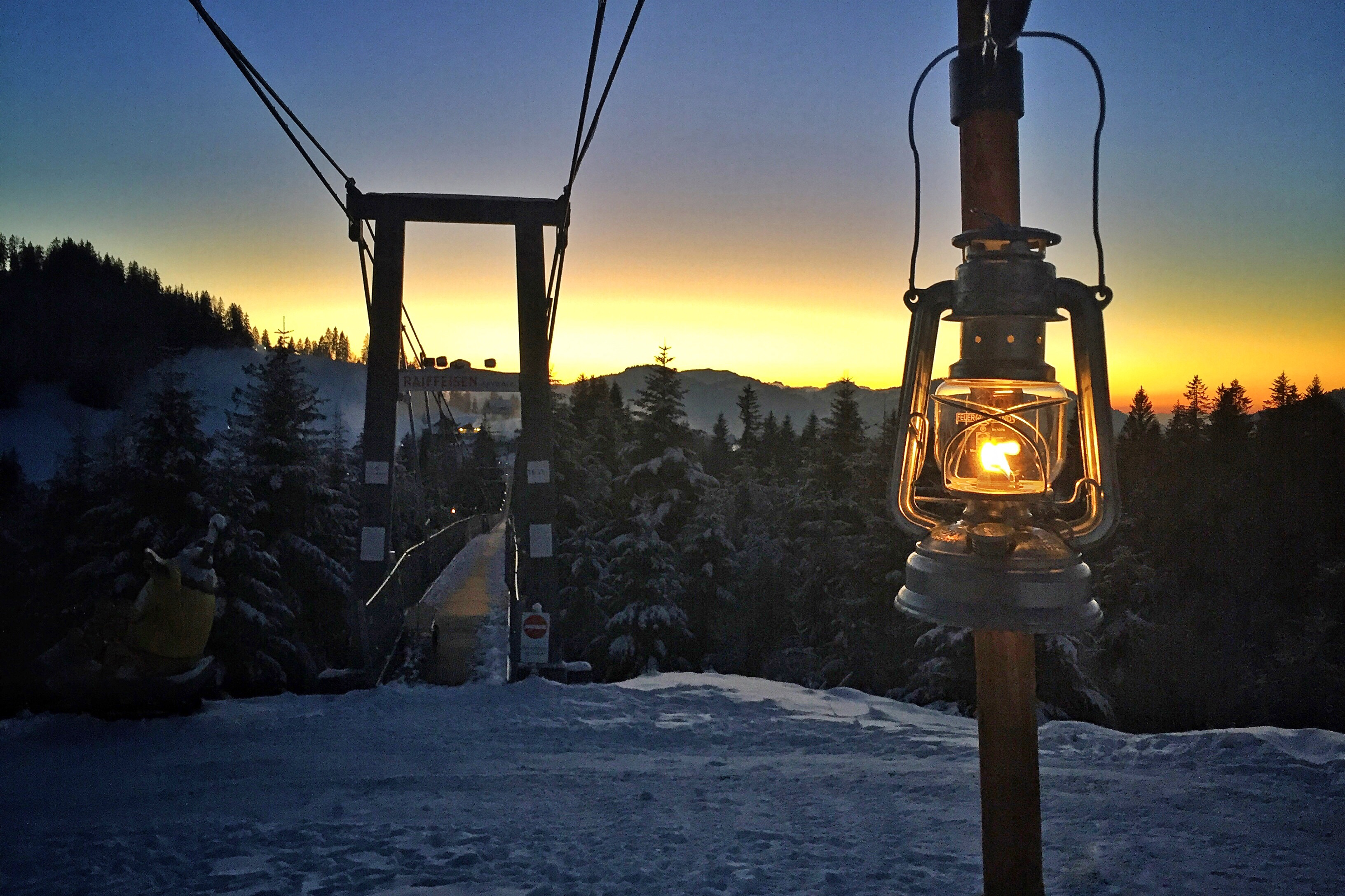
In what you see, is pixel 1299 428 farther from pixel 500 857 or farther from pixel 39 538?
pixel 39 538

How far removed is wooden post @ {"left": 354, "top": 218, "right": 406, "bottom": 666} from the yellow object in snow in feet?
7.12

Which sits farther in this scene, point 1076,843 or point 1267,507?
point 1267,507

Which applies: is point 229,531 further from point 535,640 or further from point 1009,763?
point 1009,763

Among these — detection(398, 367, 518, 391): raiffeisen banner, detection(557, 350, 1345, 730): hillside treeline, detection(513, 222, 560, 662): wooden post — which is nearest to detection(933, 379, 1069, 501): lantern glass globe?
detection(513, 222, 560, 662): wooden post

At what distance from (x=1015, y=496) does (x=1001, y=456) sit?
10 cm

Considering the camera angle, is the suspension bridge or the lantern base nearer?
the lantern base

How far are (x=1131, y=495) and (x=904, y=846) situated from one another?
42.4 meters

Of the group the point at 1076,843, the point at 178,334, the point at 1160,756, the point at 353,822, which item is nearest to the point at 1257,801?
the point at 1160,756

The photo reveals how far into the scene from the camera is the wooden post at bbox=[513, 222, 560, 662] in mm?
8875

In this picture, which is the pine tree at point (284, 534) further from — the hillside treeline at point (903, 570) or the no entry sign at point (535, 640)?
the no entry sign at point (535, 640)

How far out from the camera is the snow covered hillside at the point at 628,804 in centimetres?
390

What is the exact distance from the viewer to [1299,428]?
43.0 meters

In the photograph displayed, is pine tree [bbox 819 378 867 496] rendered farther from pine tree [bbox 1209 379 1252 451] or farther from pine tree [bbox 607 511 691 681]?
pine tree [bbox 1209 379 1252 451]

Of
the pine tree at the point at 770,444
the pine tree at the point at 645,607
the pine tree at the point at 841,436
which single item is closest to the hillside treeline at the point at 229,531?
the pine tree at the point at 645,607
